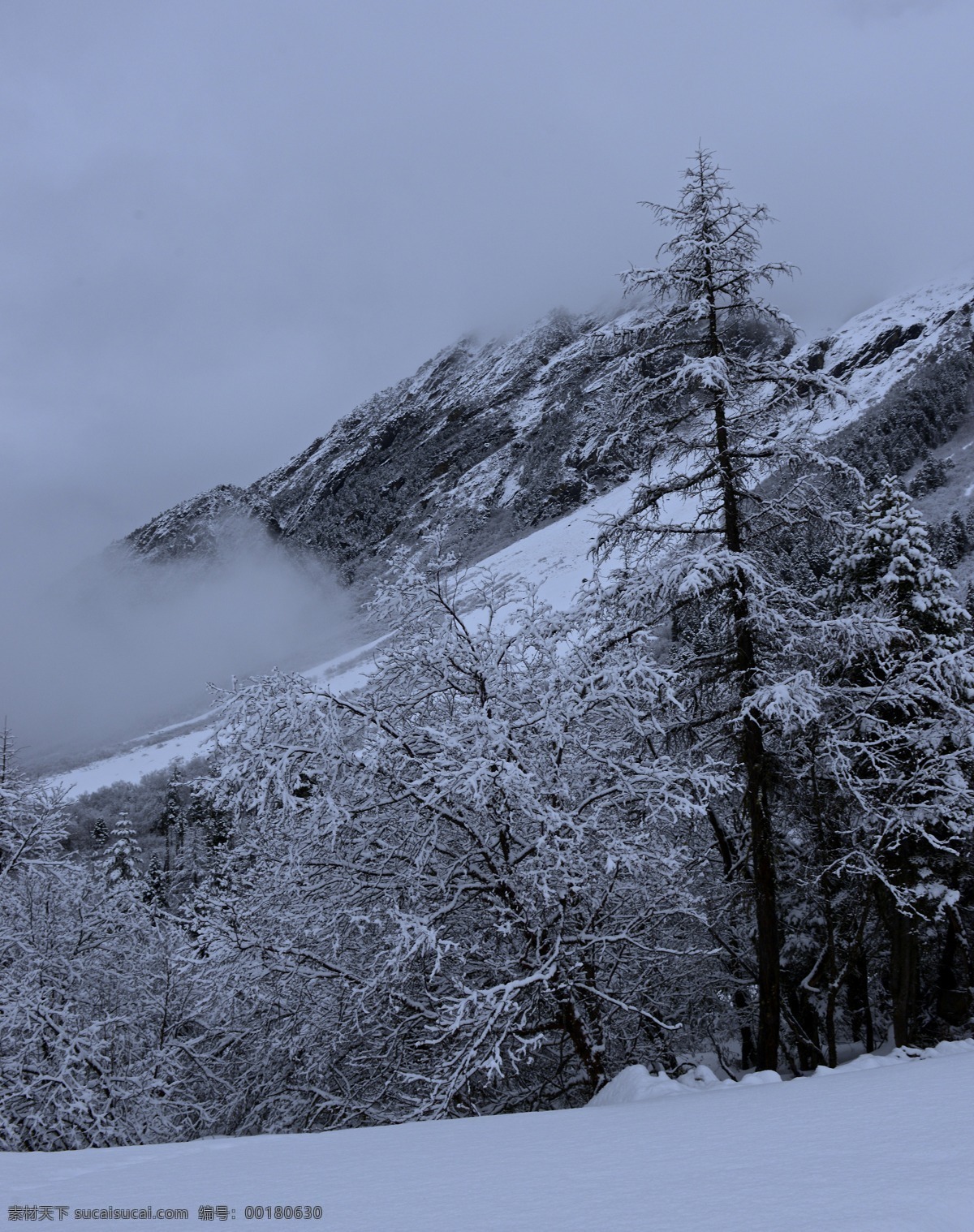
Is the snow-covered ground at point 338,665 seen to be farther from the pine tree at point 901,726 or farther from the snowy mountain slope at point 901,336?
the pine tree at point 901,726

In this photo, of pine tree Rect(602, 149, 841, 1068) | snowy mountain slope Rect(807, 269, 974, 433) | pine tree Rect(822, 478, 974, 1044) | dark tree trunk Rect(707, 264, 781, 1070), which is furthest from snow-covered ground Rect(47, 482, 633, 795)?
dark tree trunk Rect(707, 264, 781, 1070)

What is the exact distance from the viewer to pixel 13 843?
1194cm

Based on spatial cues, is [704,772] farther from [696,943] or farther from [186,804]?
[186,804]

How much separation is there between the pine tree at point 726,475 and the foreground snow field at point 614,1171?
4.50m

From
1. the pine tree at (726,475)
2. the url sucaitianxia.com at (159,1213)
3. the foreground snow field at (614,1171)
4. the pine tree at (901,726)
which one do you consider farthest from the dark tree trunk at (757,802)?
the url sucaitianxia.com at (159,1213)

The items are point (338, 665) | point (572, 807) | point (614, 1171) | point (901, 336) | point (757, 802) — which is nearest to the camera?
point (614, 1171)

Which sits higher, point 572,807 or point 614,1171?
point 572,807

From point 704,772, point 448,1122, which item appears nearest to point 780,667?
point 704,772

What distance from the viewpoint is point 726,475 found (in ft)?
29.1

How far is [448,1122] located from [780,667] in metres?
6.12

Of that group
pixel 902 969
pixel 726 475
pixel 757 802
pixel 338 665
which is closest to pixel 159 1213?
pixel 757 802

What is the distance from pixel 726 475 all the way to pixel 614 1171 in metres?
7.52

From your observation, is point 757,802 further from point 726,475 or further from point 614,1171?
point 614,1171

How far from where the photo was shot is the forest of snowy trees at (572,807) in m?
7.02
